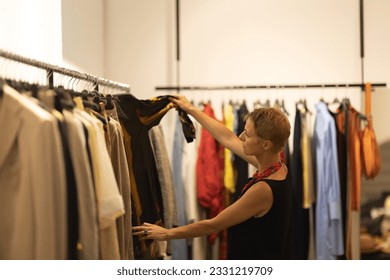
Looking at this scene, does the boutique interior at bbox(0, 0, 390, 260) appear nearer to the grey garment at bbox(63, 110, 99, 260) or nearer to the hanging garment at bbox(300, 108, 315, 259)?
the hanging garment at bbox(300, 108, 315, 259)

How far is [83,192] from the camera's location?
1200 mm

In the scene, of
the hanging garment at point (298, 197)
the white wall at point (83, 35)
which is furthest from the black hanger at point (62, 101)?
the hanging garment at point (298, 197)

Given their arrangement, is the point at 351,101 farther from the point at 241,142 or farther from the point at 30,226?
the point at 30,226

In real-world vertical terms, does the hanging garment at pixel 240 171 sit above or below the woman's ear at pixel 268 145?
below

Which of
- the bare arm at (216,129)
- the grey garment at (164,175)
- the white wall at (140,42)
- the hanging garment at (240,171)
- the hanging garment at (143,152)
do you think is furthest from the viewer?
the white wall at (140,42)

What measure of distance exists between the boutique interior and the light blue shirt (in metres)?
0.01

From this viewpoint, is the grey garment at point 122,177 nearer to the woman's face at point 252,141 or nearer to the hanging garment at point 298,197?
the woman's face at point 252,141

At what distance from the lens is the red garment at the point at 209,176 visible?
2857mm

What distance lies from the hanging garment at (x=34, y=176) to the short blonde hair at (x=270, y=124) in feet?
2.37

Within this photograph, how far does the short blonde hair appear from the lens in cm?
168

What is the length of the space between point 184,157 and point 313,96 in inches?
33.9

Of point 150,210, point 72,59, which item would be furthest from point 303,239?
point 72,59

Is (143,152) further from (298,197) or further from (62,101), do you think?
(298,197)

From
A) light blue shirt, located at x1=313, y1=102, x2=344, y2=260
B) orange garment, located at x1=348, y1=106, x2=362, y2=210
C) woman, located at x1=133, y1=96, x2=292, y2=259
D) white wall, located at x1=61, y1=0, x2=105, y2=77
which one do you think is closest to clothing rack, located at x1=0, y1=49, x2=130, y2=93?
white wall, located at x1=61, y1=0, x2=105, y2=77
